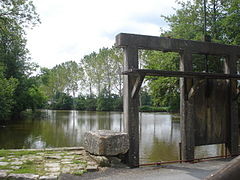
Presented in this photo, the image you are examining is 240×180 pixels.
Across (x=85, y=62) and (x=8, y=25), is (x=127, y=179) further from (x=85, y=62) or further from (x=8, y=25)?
(x=85, y=62)

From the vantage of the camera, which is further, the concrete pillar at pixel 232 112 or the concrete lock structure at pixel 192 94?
the concrete pillar at pixel 232 112

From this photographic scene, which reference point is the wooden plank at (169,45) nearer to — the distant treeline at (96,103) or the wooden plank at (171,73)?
the wooden plank at (171,73)

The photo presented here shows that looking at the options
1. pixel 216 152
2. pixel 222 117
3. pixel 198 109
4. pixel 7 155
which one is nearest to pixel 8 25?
pixel 7 155

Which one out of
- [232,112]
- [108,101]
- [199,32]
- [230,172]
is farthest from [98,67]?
[230,172]

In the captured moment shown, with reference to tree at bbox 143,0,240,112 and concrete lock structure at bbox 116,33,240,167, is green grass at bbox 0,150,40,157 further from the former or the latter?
tree at bbox 143,0,240,112

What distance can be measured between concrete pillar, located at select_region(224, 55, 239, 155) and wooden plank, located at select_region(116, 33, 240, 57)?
0.40 metres

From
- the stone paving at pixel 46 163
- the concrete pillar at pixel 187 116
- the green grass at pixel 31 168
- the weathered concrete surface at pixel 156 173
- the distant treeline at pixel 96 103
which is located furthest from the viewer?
the distant treeline at pixel 96 103

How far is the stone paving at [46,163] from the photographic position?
17.0 feet

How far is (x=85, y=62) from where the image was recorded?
5359 centimetres

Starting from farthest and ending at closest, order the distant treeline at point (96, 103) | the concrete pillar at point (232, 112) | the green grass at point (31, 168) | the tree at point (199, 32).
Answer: the distant treeline at point (96, 103) < the tree at point (199, 32) < the concrete pillar at point (232, 112) < the green grass at point (31, 168)

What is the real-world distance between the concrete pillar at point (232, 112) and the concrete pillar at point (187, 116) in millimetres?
1749

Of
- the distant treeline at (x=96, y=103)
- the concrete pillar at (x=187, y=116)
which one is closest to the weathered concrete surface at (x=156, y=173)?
the concrete pillar at (x=187, y=116)

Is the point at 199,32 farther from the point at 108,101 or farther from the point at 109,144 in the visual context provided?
the point at 108,101

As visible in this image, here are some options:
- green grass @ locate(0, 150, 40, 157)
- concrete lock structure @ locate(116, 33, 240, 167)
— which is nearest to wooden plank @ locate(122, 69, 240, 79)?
concrete lock structure @ locate(116, 33, 240, 167)
